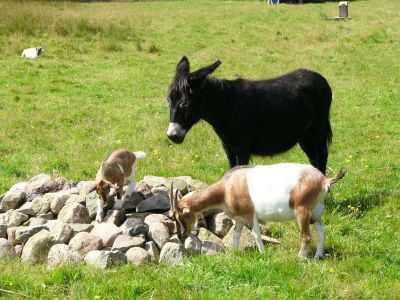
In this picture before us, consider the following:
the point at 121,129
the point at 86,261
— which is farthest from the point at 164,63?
the point at 86,261

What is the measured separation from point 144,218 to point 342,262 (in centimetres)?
270

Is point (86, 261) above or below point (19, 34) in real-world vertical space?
below

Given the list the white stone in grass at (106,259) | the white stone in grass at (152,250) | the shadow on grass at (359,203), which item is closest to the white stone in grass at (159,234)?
the white stone in grass at (152,250)

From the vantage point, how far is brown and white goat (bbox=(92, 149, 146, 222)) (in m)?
7.61

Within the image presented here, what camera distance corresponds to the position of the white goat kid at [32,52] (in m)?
23.1

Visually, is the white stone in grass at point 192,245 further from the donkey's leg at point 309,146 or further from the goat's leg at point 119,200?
the donkey's leg at point 309,146

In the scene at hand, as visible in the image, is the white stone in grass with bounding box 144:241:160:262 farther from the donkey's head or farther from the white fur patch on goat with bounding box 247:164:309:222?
the donkey's head

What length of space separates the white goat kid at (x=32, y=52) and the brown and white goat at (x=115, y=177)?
1650 cm

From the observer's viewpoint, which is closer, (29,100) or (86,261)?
(86,261)

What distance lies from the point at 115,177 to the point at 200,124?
6652 mm

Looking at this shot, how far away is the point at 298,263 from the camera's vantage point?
632 centimetres

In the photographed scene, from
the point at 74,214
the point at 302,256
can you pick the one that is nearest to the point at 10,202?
the point at 74,214

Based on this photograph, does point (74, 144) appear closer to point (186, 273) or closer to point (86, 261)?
point (86, 261)

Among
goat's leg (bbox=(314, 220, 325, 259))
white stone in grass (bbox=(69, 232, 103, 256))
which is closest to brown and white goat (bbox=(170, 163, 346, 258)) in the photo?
goat's leg (bbox=(314, 220, 325, 259))
